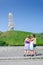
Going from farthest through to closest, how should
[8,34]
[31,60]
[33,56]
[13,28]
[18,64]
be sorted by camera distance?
[13,28] → [8,34] → [33,56] → [31,60] → [18,64]

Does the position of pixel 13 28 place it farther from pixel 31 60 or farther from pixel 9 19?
pixel 31 60

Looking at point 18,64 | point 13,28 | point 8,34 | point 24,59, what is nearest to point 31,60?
point 24,59

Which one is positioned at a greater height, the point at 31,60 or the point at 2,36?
the point at 2,36

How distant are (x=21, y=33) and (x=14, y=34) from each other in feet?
3.45

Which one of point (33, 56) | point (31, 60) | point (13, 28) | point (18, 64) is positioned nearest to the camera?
point (18, 64)

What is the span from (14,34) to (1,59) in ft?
72.2

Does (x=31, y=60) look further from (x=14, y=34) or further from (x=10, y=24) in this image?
(x=10, y=24)

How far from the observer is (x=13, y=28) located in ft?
132

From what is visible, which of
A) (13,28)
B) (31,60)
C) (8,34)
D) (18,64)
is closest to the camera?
(18,64)

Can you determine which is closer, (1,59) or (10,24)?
(1,59)

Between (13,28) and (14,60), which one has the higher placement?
(13,28)

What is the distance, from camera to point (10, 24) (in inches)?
1602

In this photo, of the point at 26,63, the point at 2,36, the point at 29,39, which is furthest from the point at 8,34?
the point at 26,63

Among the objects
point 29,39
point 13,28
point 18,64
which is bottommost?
point 18,64
